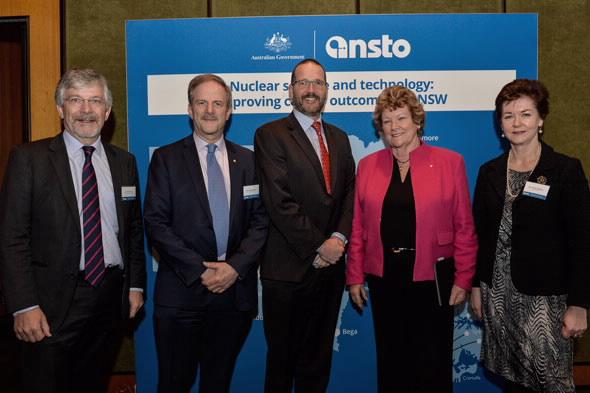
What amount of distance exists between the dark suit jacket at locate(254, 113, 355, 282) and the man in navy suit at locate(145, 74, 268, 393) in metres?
0.12

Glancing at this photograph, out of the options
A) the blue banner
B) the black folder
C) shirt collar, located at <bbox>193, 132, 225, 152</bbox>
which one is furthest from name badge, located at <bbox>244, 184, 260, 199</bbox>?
the black folder

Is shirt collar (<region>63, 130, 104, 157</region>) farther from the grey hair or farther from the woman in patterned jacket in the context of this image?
the woman in patterned jacket

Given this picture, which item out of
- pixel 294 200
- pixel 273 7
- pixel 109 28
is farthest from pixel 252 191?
pixel 109 28

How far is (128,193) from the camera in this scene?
240cm

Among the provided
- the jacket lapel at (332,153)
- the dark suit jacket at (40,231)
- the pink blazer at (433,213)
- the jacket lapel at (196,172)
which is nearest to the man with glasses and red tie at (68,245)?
the dark suit jacket at (40,231)

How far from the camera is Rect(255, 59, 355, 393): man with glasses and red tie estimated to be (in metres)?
2.61

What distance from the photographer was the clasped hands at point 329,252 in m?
2.61

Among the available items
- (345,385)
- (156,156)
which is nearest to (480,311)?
(345,385)

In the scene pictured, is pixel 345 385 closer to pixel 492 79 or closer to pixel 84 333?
pixel 84 333

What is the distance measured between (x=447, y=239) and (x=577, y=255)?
0.57 meters

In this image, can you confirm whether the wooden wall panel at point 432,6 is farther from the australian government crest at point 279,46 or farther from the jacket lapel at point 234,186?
the jacket lapel at point 234,186

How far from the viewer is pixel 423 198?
250 cm

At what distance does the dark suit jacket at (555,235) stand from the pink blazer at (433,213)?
0.28 meters

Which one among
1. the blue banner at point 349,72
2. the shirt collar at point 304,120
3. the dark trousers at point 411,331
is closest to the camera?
the dark trousers at point 411,331
